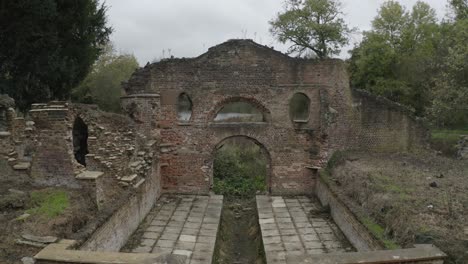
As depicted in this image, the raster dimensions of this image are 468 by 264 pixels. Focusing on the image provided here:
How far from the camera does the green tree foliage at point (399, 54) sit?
83.4 ft

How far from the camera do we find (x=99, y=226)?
7320 millimetres

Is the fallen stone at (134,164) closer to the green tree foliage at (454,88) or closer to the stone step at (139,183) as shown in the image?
the stone step at (139,183)

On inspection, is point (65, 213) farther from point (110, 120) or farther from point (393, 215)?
point (393, 215)

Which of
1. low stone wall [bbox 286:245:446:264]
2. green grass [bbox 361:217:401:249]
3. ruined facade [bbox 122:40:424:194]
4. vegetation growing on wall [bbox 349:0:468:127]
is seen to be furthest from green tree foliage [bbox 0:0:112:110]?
vegetation growing on wall [bbox 349:0:468:127]

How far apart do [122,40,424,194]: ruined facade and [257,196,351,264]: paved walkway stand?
1.54 metres

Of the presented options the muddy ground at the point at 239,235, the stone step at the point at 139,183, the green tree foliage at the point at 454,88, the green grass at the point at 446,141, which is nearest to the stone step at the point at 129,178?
the stone step at the point at 139,183

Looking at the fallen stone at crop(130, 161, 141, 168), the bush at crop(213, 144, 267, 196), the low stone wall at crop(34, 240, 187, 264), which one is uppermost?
the fallen stone at crop(130, 161, 141, 168)

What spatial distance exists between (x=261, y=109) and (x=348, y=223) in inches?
223

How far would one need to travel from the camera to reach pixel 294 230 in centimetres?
1005

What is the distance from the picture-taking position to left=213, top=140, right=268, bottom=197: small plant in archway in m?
14.8

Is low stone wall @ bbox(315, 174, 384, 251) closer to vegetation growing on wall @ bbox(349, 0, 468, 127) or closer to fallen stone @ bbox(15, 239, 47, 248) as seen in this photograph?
fallen stone @ bbox(15, 239, 47, 248)

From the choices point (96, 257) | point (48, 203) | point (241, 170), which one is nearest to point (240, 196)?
point (241, 170)

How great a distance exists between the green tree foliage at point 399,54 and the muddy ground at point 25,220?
72.1 feet

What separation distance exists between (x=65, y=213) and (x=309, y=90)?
29.9ft
